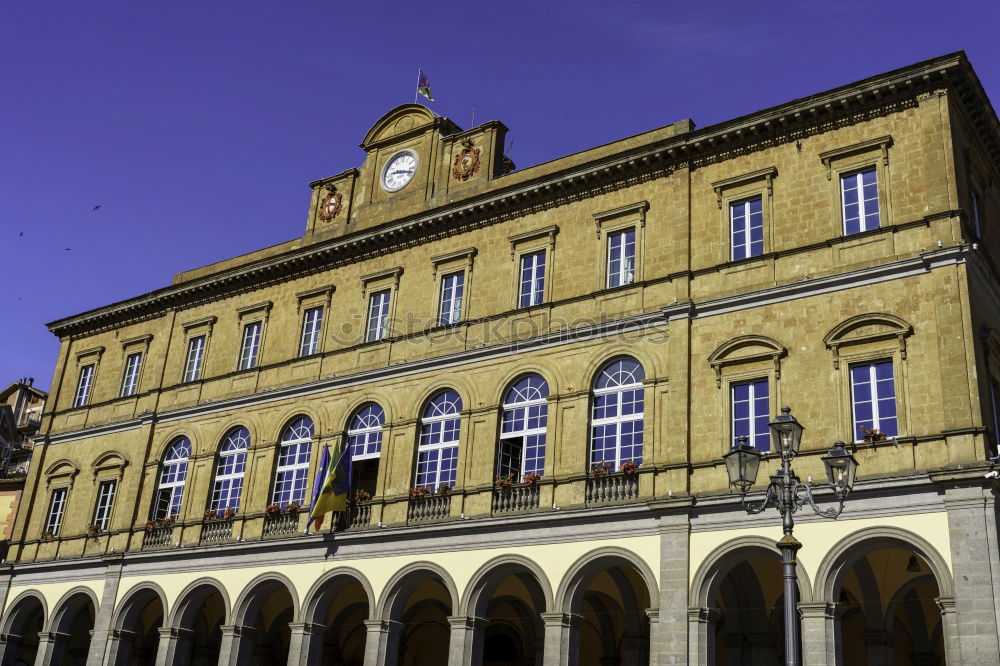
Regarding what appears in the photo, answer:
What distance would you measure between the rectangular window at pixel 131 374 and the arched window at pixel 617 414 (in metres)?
16.6

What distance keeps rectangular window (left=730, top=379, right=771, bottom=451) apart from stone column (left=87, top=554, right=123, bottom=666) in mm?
17903

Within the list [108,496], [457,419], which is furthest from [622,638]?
[108,496]

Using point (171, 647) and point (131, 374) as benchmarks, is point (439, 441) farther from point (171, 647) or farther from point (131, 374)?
point (131, 374)

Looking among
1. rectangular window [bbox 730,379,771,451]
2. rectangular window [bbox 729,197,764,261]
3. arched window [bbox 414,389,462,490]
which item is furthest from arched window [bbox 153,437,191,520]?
rectangular window [bbox 729,197,764,261]

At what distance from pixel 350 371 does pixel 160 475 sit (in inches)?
290

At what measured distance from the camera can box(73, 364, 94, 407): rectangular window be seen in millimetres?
34438

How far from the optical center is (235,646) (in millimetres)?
26109

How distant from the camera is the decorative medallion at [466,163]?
27.9 meters

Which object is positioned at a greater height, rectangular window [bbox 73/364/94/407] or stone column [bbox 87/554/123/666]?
rectangular window [bbox 73/364/94/407]

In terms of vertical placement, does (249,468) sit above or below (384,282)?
below

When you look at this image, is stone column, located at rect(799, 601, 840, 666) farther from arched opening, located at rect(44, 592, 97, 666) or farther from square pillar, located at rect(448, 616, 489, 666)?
arched opening, located at rect(44, 592, 97, 666)

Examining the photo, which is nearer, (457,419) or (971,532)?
(971,532)

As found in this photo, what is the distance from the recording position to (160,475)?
1201 inches

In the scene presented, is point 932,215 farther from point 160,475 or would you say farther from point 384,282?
point 160,475
